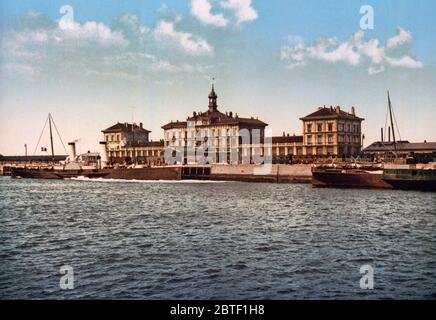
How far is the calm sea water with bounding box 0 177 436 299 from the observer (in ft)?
61.1

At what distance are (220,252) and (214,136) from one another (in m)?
98.3

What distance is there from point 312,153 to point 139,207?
7069 centimetres

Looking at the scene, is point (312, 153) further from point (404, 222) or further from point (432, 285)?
point (432, 285)

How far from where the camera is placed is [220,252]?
24.3m

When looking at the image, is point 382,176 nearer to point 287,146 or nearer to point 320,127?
point 320,127

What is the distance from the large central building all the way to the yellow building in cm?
1103

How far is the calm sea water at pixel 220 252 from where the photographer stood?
733 inches

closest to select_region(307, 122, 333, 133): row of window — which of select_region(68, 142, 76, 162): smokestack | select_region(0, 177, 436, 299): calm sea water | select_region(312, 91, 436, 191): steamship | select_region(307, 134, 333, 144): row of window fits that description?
select_region(307, 134, 333, 144): row of window

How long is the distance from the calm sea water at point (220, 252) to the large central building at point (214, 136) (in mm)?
74815

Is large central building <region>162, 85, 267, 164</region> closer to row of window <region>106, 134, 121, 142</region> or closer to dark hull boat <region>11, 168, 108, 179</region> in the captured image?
row of window <region>106, 134, 121, 142</region>

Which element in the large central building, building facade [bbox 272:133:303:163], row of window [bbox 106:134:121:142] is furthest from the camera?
row of window [bbox 106:134:121:142]

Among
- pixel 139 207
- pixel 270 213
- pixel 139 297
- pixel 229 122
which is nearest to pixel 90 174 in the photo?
pixel 229 122

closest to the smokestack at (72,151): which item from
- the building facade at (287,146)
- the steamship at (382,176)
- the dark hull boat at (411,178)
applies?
the building facade at (287,146)
